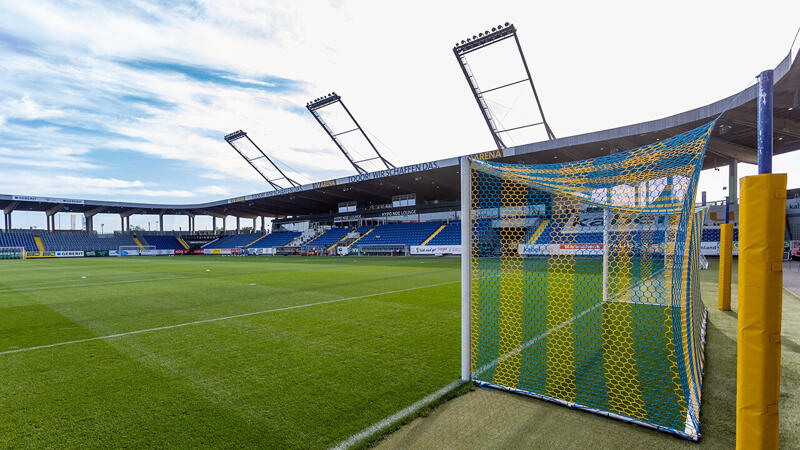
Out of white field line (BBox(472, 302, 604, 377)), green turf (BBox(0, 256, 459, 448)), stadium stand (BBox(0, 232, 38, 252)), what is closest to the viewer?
green turf (BBox(0, 256, 459, 448))

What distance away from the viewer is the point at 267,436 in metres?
2.38

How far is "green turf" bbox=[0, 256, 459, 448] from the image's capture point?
2.49 metres

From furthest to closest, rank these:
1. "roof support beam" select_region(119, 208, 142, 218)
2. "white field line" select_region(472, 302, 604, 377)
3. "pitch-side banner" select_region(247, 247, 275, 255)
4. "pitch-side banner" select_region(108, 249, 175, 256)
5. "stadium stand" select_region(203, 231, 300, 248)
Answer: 1. "roof support beam" select_region(119, 208, 142, 218)
2. "stadium stand" select_region(203, 231, 300, 248)
3. "pitch-side banner" select_region(108, 249, 175, 256)
4. "pitch-side banner" select_region(247, 247, 275, 255)
5. "white field line" select_region(472, 302, 604, 377)

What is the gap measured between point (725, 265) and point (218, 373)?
310 inches

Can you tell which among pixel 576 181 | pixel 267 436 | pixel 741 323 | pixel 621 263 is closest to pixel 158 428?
pixel 267 436

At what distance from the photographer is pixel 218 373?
3.53 meters

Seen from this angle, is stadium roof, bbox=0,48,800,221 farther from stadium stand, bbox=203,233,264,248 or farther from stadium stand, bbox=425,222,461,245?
stadium stand, bbox=425,222,461,245

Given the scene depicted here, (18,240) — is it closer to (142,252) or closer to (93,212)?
(93,212)

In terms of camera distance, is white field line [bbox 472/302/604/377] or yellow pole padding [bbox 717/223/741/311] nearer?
white field line [bbox 472/302/604/377]

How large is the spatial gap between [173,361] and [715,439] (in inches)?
191

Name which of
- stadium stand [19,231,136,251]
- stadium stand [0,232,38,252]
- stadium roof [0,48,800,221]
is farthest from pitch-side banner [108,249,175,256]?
stadium stand [0,232,38,252]

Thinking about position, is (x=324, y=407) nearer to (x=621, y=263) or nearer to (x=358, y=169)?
(x=621, y=263)

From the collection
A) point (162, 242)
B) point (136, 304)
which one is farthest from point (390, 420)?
point (162, 242)

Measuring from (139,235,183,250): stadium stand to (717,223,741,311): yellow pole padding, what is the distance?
2231 inches
